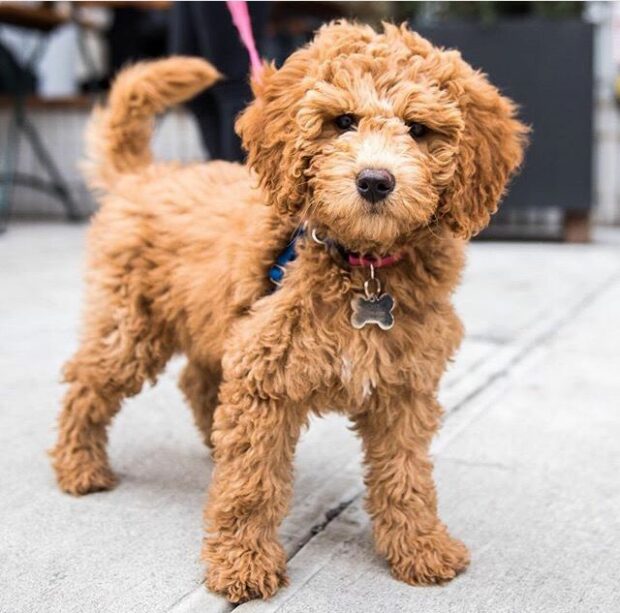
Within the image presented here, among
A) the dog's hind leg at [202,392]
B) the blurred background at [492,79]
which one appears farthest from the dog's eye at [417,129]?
the blurred background at [492,79]

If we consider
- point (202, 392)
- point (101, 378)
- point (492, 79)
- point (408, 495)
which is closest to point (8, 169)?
point (492, 79)

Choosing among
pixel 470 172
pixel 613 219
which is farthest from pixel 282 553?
pixel 613 219

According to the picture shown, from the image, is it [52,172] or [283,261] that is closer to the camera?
[283,261]

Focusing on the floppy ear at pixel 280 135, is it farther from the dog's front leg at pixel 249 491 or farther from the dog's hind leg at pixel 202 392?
the dog's hind leg at pixel 202 392

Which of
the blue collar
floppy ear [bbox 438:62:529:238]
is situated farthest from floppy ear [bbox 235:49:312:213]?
floppy ear [bbox 438:62:529:238]

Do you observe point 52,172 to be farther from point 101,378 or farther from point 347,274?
point 347,274

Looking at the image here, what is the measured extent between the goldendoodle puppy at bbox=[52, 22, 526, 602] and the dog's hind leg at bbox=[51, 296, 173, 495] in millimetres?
232

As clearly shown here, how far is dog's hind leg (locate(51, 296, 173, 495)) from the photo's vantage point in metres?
2.95

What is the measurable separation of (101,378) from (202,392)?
1.51 feet

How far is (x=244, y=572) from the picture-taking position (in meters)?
2.35

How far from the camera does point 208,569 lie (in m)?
2.42

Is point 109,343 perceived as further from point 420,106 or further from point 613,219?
point 613,219

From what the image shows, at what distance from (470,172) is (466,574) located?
1.09 m

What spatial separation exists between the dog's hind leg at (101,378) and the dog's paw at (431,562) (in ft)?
3.39
